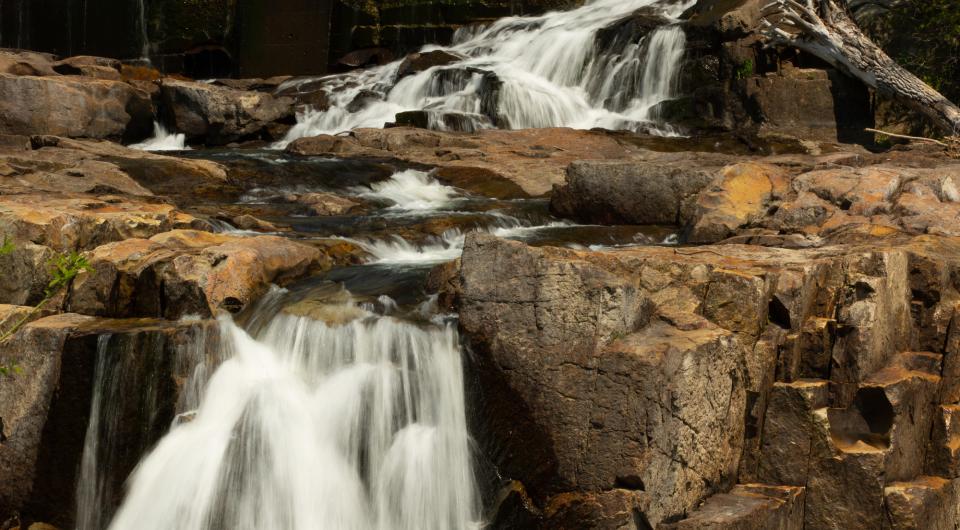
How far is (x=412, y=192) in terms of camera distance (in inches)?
438

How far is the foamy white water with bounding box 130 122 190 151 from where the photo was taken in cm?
1516

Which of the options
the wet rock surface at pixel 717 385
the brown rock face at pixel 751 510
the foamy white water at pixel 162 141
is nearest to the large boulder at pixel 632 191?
the wet rock surface at pixel 717 385

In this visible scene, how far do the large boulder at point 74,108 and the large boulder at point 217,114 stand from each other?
44 cm

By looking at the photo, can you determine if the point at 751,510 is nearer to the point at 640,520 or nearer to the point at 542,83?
the point at 640,520

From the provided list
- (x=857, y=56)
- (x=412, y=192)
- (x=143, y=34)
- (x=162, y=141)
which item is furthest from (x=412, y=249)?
(x=143, y=34)

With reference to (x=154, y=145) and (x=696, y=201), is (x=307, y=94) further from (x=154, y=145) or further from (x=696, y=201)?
(x=696, y=201)

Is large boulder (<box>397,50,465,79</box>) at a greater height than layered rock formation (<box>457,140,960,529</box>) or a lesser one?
greater

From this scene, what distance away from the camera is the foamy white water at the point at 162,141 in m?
15.2

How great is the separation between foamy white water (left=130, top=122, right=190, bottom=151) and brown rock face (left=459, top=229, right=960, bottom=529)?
10.4 meters

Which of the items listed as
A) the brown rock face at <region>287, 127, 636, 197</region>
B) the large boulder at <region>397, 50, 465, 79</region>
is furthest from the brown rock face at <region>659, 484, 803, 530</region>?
the large boulder at <region>397, 50, 465, 79</region>

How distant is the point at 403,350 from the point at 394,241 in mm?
2715

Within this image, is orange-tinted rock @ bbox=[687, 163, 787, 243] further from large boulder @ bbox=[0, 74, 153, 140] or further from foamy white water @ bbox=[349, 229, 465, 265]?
large boulder @ bbox=[0, 74, 153, 140]

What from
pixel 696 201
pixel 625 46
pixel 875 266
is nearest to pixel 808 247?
pixel 875 266

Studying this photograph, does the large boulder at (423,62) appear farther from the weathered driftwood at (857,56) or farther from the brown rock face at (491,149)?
the weathered driftwood at (857,56)
